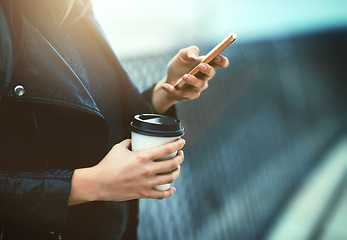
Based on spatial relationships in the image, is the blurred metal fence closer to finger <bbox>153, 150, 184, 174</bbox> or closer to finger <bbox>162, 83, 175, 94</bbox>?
finger <bbox>162, 83, 175, 94</bbox>

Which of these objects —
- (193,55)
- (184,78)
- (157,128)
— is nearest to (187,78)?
(184,78)

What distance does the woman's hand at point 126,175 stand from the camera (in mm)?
573

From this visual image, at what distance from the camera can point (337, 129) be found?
5.12 metres

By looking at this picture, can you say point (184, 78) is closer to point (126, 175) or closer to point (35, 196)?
point (126, 175)

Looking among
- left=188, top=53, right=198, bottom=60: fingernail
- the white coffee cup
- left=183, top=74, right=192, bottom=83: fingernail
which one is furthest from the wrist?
left=188, top=53, right=198, bottom=60: fingernail

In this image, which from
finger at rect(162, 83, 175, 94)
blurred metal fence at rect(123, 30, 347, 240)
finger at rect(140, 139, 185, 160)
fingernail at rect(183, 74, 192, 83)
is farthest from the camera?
blurred metal fence at rect(123, 30, 347, 240)

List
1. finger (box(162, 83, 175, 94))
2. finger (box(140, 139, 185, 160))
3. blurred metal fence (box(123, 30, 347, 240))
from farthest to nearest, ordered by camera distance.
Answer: blurred metal fence (box(123, 30, 347, 240)) → finger (box(162, 83, 175, 94)) → finger (box(140, 139, 185, 160))

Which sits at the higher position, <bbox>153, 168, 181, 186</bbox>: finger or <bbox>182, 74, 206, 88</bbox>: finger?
<bbox>182, 74, 206, 88</bbox>: finger

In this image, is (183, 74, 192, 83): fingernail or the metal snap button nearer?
the metal snap button

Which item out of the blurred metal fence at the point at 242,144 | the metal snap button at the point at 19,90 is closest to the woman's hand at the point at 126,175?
the metal snap button at the point at 19,90

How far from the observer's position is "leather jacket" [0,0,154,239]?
23.8 inches

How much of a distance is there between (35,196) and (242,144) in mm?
2347

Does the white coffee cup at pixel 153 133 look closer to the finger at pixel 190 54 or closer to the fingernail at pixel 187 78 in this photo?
the fingernail at pixel 187 78

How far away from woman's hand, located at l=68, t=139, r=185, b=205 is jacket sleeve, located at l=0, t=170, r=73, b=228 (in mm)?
25
